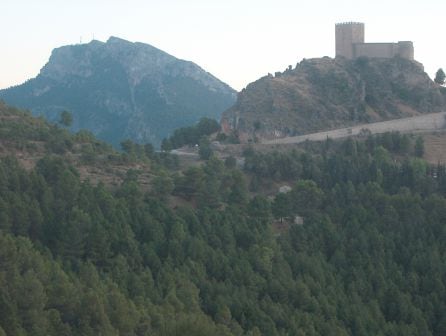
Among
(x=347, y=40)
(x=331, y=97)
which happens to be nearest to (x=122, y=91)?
(x=347, y=40)

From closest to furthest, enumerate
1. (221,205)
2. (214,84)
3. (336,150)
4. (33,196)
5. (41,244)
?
(41,244) < (33,196) < (221,205) < (336,150) < (214,84)

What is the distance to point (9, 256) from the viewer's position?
79.5ft

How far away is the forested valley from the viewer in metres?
23.9

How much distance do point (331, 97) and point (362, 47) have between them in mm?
6662

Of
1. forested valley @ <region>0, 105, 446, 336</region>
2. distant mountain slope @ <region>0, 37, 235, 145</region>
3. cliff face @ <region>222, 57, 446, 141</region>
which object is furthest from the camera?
distant mountain slope @ <region>0, 37, 235, 145</region>

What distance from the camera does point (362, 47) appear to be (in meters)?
68.8

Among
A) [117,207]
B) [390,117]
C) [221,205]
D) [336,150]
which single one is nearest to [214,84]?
[390,117]

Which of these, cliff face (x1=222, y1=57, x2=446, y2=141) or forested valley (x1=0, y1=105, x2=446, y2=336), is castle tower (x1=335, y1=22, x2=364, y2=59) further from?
forested valley (x1=0, y1=105, x2=446, y2=336)

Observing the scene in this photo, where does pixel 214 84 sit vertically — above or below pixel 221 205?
above

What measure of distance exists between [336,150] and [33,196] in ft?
79.4

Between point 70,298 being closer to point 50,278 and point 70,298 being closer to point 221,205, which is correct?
point 50,278

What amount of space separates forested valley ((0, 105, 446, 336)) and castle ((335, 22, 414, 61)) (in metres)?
24.2

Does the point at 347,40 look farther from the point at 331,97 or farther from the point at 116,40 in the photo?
the point at 116,40

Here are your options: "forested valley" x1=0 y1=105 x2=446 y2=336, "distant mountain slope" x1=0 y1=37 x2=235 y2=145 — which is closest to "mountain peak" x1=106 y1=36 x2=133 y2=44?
"distant mountain slope" x1=0 y1=37 x2=235 y2=145
